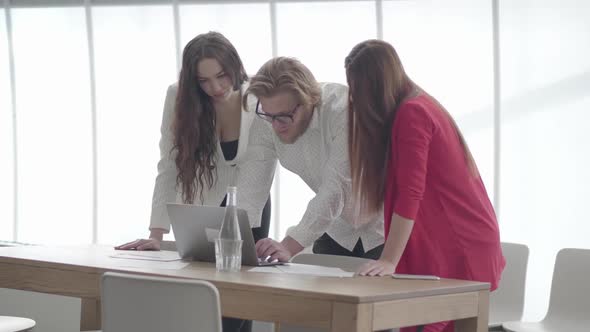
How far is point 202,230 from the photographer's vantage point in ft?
11.3

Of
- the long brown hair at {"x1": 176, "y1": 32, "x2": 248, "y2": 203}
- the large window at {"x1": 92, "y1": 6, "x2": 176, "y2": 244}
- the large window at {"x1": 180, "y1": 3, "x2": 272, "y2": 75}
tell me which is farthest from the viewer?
the large window at {"x1": 92, "y1": 6, "x2": 176, "y2": 244}

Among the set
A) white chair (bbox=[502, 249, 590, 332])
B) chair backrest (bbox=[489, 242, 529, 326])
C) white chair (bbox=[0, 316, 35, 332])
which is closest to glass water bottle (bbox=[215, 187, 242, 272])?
white chair (bbox=[0, 316, 35, 332])

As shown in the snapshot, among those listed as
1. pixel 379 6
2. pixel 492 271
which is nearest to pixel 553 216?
pixel 379 6

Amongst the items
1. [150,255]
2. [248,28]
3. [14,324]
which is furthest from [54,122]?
[150,255]

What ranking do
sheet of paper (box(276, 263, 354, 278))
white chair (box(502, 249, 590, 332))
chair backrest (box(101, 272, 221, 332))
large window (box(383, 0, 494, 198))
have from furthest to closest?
1. large window (box(383, 0, 494, 198))
2. white chair (box(502, 249, 590, 332))
3. sheet of paper (box(276, 263, 354, 278))
4. chair backrest (box(101, 272, 221, 332))

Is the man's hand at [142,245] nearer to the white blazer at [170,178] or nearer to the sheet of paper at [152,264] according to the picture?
the white blazer at [170,178]

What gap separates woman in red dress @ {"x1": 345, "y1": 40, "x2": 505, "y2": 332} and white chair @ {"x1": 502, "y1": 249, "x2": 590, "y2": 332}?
1.44 meters

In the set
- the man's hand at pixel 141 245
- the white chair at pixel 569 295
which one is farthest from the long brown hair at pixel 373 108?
the white chair at pixel 569 295

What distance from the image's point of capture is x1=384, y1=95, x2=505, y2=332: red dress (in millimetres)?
3215

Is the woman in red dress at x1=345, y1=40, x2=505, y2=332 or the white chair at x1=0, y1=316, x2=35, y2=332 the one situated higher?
the woman in red dress at x1=345, y1=40, x2=505, y2=332

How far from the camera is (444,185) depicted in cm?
333

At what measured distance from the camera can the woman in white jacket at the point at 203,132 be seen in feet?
12.8

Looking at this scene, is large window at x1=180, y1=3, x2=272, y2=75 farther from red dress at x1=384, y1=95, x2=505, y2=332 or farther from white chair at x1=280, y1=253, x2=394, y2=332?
red dress at x1=384, y1=95, x2=505, y2=332

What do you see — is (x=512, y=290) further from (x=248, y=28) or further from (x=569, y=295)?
(x=248, y=28)
